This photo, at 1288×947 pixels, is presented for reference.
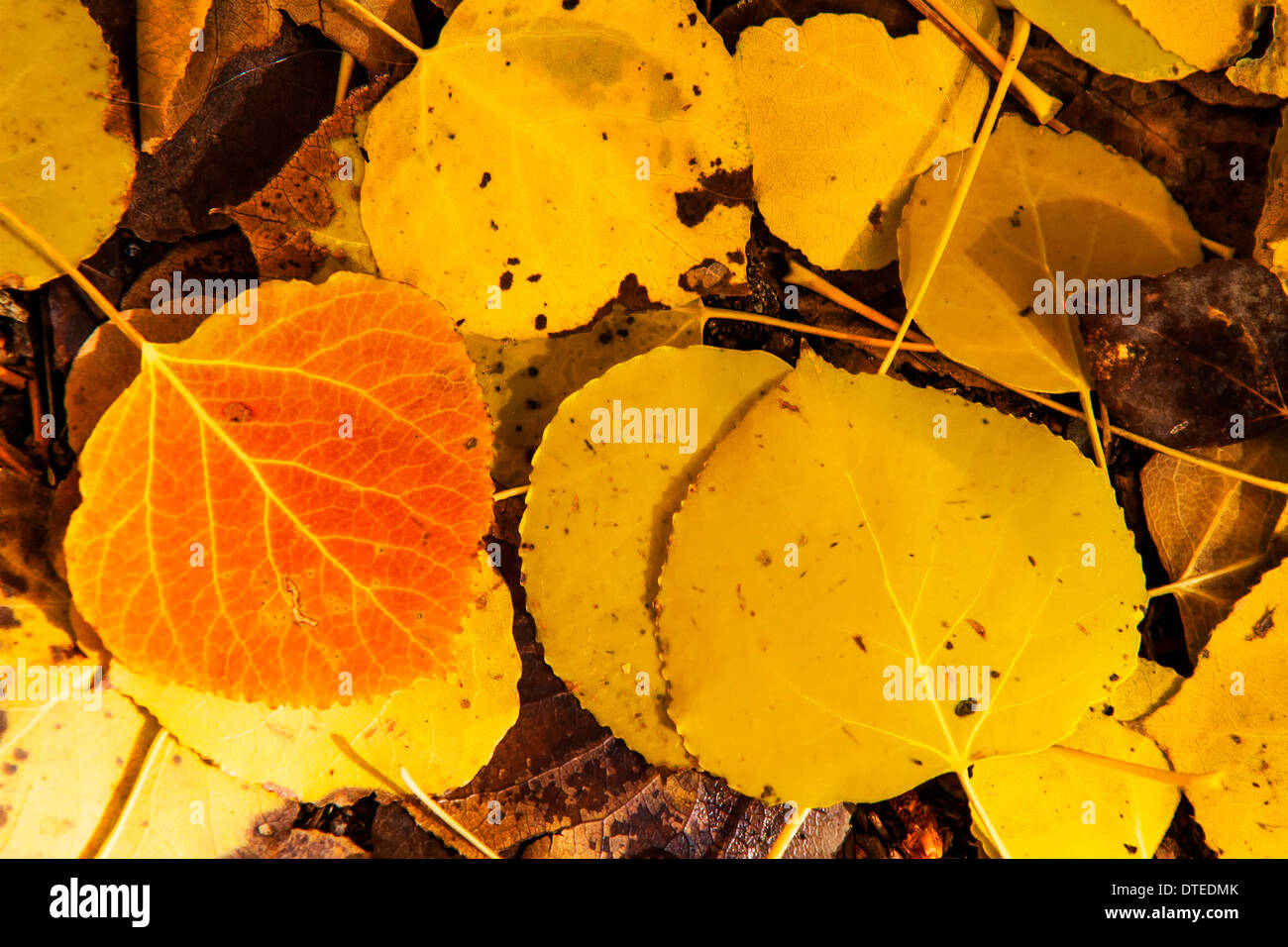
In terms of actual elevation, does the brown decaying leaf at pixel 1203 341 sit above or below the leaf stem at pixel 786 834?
above

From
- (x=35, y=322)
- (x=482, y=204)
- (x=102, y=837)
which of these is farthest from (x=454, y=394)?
(x=102, y=837)

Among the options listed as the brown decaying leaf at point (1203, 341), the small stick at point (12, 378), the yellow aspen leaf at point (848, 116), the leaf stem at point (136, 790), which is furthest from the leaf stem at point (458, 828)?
the brown decaying leaf at point (1203, 341)

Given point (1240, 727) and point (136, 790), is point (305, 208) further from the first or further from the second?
point (1240, 727)

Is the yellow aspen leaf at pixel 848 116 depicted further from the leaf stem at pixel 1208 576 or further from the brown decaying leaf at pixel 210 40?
the leaf stem at pixel 1208 576

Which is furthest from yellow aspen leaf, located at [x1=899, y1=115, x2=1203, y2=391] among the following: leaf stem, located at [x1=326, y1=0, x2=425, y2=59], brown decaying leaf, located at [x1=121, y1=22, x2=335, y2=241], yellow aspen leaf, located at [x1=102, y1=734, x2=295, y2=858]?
yellow aspen leaf, located at [x1=102, y1=734, x2=295, y2=858]

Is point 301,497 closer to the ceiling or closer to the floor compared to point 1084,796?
closer to the ceiling

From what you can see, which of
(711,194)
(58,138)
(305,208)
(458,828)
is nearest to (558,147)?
(711,194)
